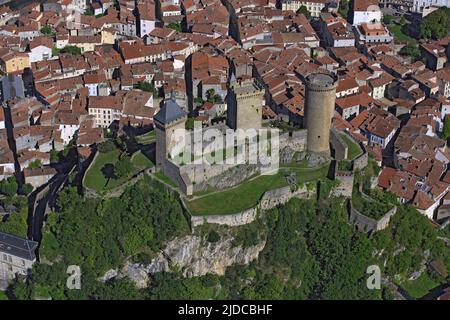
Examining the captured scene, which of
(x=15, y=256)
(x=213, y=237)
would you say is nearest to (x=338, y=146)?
(x=213, y=237)

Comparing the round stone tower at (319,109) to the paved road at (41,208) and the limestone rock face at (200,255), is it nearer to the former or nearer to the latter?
the limestone rock face at (200,255)

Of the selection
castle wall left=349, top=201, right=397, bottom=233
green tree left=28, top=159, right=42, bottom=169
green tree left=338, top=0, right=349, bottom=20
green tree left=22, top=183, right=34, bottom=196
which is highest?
green tree left=338, top=0, right=349, bottom=20

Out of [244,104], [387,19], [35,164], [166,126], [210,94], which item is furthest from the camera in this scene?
[387,19]

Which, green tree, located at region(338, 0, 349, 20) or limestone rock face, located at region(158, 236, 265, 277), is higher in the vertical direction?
green tree, located at region(338, 0, 349, 20)

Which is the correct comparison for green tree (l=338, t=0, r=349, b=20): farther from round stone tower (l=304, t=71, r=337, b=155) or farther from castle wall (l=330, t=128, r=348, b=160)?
castle wall (l=330, t=128, r=348, b=160)

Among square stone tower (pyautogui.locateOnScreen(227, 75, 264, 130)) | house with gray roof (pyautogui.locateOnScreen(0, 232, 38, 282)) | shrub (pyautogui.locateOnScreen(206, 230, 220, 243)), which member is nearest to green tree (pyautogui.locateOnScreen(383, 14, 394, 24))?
square stone tower (pyautogui.locateOnScreen(227, 75, 264, 130))

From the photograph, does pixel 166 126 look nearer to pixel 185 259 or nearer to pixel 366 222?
pixel 185 259

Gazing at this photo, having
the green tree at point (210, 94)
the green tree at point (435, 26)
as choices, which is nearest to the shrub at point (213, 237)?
the green tree at point (210, 94)

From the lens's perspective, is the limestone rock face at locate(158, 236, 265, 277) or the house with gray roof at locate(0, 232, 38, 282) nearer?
the limestone rock face at locate(158, 236, 265, 277)

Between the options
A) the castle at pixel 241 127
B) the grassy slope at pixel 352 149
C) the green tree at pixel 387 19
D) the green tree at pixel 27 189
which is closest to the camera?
the castle at pixel 241 127
